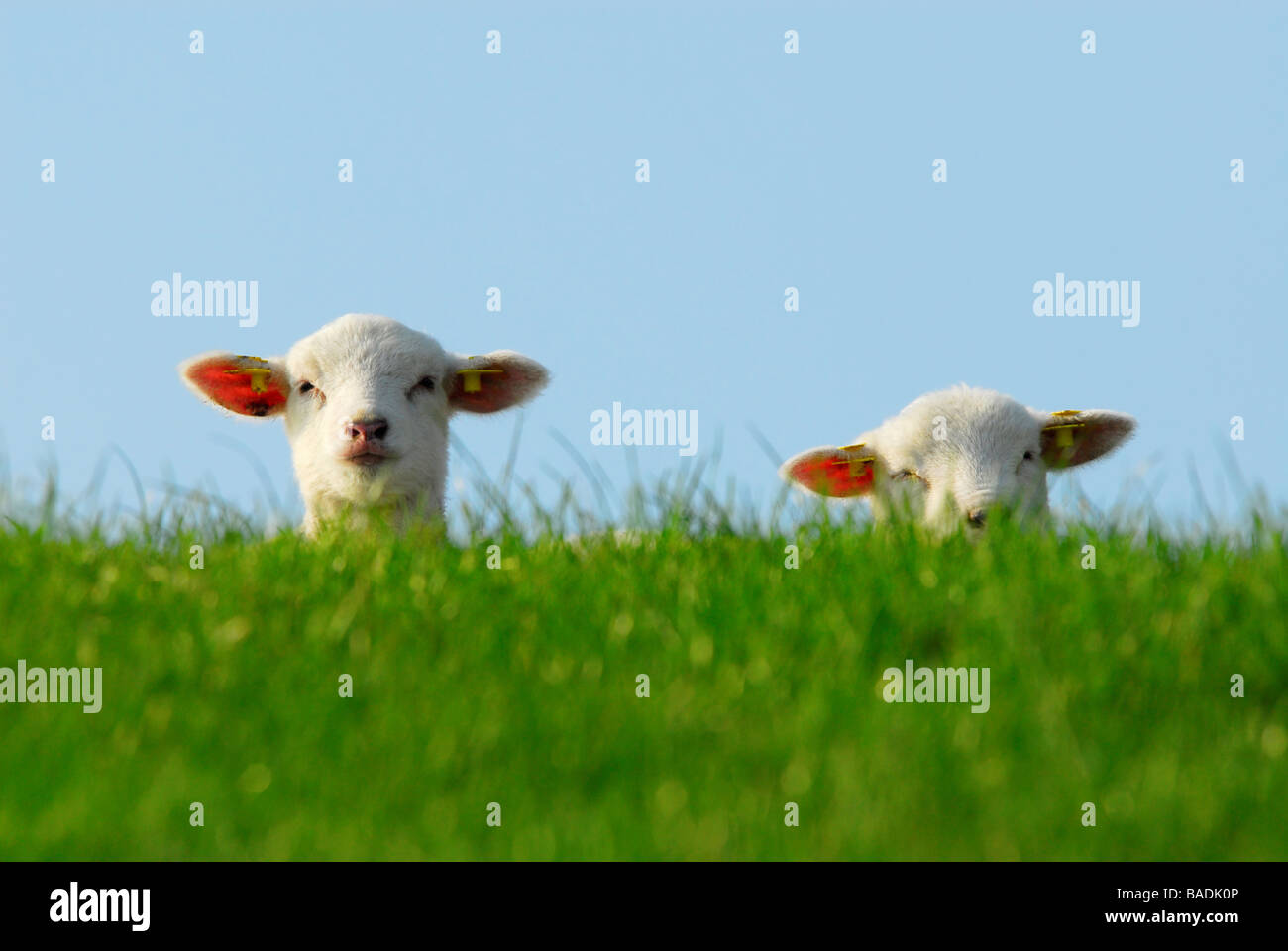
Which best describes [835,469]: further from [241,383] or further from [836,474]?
[241,383]

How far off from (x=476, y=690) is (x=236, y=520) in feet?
11.7

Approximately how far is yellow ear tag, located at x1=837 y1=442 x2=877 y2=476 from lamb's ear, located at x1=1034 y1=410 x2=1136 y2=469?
110 centimetres

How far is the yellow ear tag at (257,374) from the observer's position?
9.21m

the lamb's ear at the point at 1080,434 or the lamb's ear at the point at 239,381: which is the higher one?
the lamb's ear at the point at 239,381

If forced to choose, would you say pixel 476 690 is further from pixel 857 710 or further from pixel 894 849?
pixel 894 849

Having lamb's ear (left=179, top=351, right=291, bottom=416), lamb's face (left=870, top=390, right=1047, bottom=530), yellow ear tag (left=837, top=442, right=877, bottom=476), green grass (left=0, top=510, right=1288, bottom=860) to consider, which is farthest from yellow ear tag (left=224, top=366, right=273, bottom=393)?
lamb's face (left=870, top=390, right=1047, bottom=530)

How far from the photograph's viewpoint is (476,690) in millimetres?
5277

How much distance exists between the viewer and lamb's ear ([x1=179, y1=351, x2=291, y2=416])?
9250 mm

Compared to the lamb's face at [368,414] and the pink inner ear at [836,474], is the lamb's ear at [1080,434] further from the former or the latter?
the lamb's face at [368,414]

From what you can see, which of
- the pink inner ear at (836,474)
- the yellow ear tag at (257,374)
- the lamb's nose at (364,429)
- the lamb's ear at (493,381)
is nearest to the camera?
the lamb's nose at (364,429)

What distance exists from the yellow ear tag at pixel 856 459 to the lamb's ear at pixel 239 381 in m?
3.51

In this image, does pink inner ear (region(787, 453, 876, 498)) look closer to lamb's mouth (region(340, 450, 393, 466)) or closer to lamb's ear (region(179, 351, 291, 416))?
lamb's mouth (region(340, 450, 393, 466))

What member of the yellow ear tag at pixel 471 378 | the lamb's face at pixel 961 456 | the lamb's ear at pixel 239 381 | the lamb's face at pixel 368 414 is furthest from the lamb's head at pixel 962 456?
the lamb's ear at pixel 239 381
